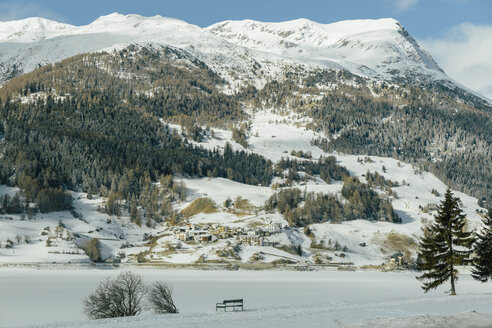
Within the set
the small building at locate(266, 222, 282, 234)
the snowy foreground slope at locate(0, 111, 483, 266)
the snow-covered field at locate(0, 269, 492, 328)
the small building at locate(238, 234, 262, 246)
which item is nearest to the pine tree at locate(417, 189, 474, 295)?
the snow-covered field at locate(0, 269, 492, 328)

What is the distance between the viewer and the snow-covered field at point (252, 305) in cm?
2905

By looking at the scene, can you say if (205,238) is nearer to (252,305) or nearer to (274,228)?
(274,228)

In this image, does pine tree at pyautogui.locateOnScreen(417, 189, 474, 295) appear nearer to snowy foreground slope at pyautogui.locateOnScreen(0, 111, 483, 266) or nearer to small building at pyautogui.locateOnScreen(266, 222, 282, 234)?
snowy foreground slope at pyautogui.locateOnScreen(0, 111, 483, 266)

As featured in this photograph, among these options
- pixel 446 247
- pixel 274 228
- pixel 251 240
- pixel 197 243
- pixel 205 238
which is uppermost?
pixel 274 228

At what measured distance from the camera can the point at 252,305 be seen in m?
60.0

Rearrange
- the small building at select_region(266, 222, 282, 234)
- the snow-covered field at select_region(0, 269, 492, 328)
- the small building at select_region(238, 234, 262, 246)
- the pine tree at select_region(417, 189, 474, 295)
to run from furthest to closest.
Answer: the small building at select_region(266, 222, 282, 234)
the small building at select_region(238, 234, 262, 246)
the pine tree at select_region(417, 189, 474, 295)
the snow-covered field at select_region(0, 269, 492, 328)

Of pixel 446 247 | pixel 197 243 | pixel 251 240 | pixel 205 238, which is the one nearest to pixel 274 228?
pixel 251 240

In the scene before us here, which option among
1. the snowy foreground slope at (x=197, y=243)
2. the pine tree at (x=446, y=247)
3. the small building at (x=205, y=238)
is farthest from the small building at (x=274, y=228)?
the pine tree at (x=446, y=247)

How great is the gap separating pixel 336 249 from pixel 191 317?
142433 mm

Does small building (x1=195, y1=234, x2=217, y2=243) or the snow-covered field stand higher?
small building (x1=195, y1=234, x2=217, y2=243)

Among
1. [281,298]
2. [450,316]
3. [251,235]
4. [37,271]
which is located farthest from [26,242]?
[450,316]

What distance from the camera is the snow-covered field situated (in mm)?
29047

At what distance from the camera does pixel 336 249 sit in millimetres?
168750

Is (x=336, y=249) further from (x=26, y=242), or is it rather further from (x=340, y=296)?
(x=26, y=242)
